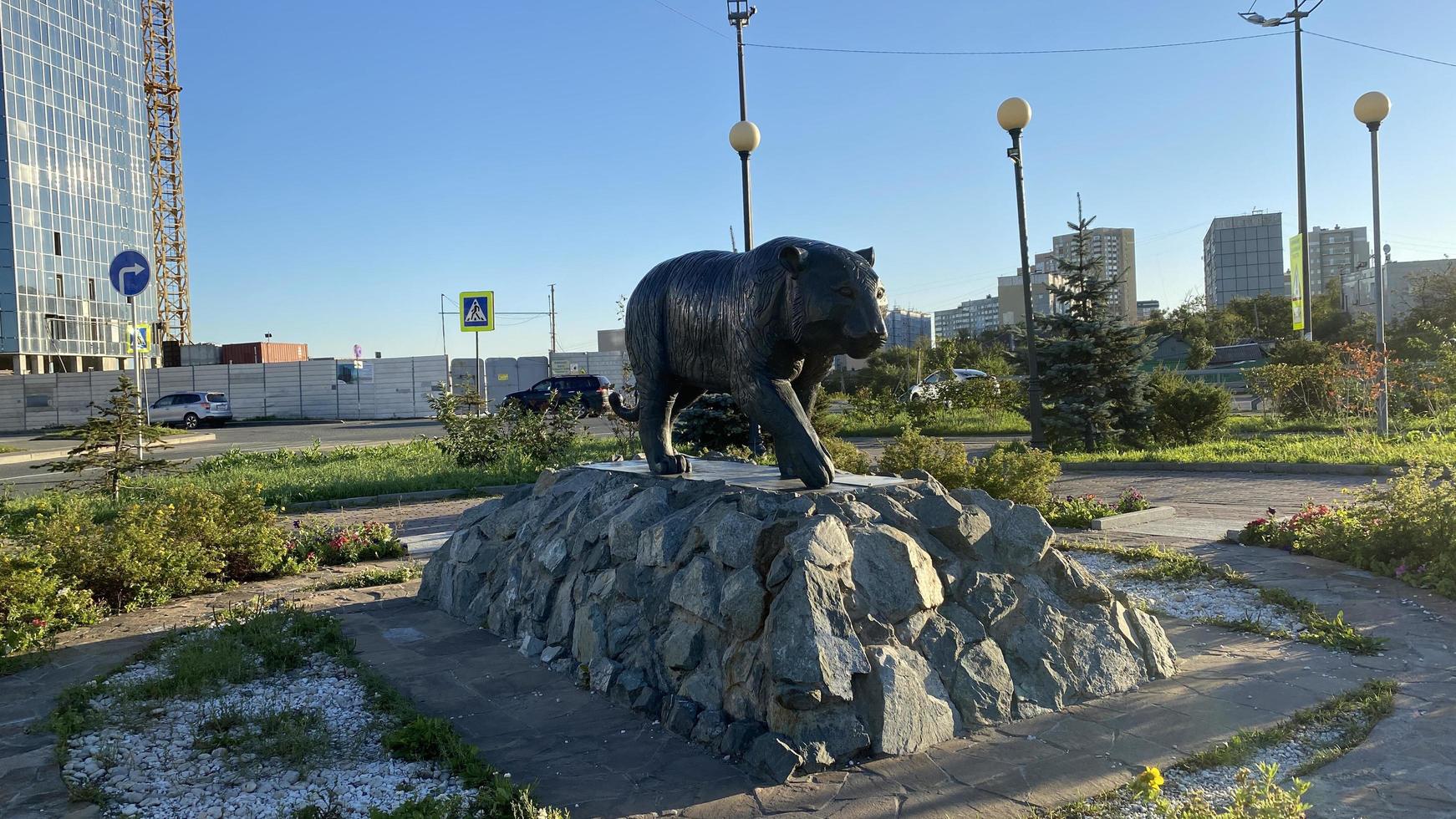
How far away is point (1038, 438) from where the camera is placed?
1365 cm

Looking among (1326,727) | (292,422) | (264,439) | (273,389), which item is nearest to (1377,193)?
(1326,727)

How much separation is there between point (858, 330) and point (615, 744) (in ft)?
7.24

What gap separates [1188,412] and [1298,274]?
7.70m

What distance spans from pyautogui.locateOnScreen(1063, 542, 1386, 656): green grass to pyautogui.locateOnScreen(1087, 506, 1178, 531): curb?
3.52ft

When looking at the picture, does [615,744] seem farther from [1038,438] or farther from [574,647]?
[1038,438]

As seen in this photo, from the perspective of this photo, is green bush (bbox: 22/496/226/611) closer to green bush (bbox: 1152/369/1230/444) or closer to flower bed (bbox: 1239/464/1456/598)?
flower bed (bbox: 1239/464/1456/598)

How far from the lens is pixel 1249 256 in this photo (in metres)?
80.7

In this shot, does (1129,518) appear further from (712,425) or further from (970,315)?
(970,315)

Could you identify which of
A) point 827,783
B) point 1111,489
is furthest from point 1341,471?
point 827,783

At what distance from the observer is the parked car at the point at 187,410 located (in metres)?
33.0

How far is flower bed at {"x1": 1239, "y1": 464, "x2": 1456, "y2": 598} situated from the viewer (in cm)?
598

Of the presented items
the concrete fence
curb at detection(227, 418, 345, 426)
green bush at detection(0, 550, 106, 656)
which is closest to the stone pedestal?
green bush at detection(0, 550, 106, 656)

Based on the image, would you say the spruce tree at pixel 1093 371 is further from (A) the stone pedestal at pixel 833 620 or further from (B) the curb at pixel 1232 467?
(A) the stone pedestal at pixel 833 620

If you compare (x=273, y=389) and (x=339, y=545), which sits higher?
(x=273, y=389)
